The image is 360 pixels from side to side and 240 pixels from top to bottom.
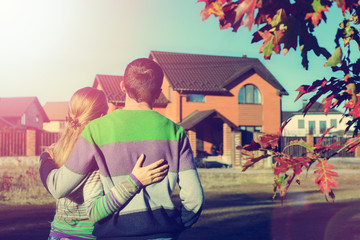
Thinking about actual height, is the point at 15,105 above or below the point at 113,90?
above

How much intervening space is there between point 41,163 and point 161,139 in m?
0.88

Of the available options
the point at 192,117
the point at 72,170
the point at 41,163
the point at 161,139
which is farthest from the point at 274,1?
the point at 192,117

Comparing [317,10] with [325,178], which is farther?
[325,178]

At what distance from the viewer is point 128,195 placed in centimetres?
211

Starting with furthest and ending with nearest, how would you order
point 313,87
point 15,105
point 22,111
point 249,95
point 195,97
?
point 15,105
point 22,111
point 249,95
point 195,97
point 313,87

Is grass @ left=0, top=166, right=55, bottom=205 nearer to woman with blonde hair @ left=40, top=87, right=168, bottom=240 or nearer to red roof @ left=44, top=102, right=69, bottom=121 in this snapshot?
woman with blonde hair @ left=40, top=87, right=168, bottom=240

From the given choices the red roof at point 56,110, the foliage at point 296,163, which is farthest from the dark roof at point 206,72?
the red roof at point 56,110

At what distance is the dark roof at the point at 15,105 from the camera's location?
4619 cm

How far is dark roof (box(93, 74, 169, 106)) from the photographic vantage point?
28.0 meters

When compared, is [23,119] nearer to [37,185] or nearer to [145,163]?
[37,185]

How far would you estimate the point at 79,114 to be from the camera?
9.27ft

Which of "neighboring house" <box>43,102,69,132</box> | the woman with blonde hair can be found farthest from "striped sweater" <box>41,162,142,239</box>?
"neighboring house" <box>43,102,69,132</box>

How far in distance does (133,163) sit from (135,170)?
5 cm

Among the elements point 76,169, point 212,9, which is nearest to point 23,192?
point 76,169
